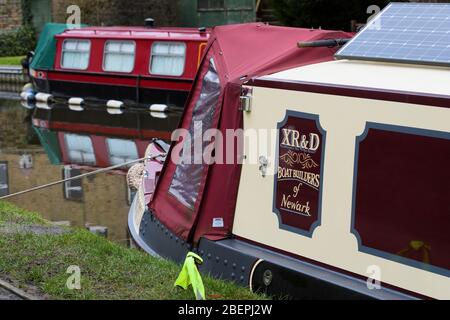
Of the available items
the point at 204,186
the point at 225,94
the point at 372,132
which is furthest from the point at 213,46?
the point at 372,132

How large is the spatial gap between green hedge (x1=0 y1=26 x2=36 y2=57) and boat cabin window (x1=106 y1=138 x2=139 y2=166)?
16873 millimetres

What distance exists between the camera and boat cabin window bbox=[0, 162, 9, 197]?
1288 centimetres

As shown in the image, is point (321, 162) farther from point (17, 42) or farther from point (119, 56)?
point (17, 42)

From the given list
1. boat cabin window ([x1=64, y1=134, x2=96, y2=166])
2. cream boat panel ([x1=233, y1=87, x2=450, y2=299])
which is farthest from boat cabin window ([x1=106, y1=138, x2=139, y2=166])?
cream boat panel ([x1=233, y1=87, x2=450, y2=299])

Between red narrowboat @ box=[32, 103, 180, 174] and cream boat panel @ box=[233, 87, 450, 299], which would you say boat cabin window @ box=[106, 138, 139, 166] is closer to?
red narrowboat @ box=[32, 103, 180, 174]

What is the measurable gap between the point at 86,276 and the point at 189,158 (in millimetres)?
1511

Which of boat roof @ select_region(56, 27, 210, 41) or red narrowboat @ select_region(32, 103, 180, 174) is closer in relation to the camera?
red narrowboat @ select_region(32, 103, 180, 174)

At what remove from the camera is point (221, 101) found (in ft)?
19.7

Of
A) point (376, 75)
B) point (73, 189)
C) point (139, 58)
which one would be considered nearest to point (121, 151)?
point (73, 189)

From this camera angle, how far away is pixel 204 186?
20.2ft

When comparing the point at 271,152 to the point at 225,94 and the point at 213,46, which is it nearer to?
the point at 225,94

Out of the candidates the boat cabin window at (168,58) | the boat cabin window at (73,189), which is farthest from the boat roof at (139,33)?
the boat cabin window at (73,189)

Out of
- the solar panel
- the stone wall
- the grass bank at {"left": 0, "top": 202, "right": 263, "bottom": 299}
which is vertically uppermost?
the stone wall

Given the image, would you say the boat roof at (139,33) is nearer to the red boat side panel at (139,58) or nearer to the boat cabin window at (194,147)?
the red boat side panel at (139,58)
